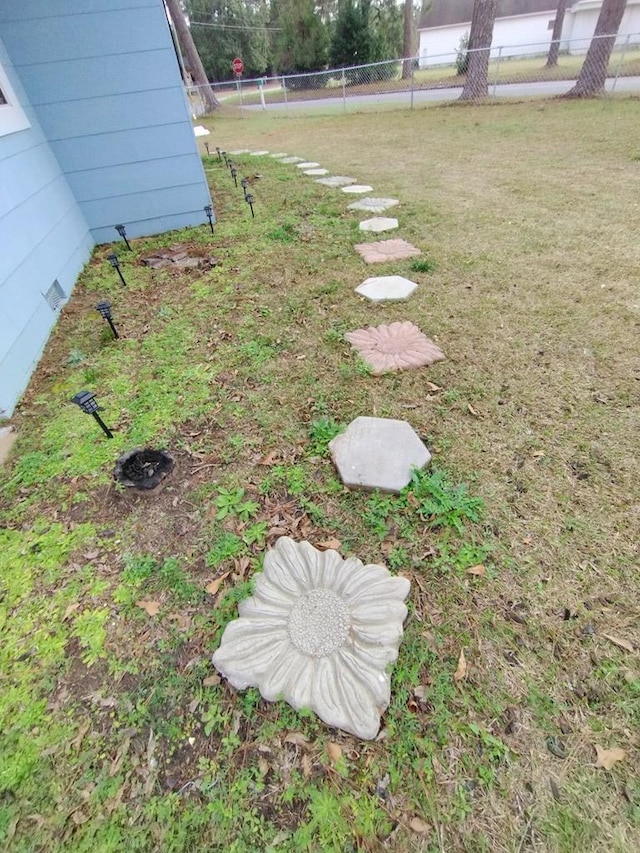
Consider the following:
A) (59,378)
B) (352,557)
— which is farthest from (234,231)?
(352,557)

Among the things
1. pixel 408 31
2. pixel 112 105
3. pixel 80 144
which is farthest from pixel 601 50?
pixel 408 31

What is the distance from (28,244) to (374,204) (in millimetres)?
3314

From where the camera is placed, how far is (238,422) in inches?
82.3

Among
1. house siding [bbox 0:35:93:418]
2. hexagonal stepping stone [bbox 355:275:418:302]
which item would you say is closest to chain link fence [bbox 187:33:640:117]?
hexagonal stepping stone [bbox 355:275:418:302]

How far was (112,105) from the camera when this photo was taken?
3811mm

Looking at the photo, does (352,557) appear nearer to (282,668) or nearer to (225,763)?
(282,668)

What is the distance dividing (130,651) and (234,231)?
410cm

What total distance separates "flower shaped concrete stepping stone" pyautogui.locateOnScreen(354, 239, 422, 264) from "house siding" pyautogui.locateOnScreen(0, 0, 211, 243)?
2.12m

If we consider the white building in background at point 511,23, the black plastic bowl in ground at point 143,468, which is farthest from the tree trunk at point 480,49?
the white building in background at point 511,23

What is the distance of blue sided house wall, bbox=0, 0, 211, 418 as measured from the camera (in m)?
2.83

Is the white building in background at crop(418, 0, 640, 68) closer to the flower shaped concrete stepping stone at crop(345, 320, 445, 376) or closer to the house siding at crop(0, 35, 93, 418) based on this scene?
the house siding at crop(0, 35, 93, 418)

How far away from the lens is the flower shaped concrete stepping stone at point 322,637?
115 cm

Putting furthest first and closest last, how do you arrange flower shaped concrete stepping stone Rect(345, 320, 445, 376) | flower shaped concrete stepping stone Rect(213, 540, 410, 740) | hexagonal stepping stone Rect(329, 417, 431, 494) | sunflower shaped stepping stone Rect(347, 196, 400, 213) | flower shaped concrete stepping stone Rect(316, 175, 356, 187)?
flower shaped concrete stepping stone Rect(316, 175, 356, 187)
sunflower shaped stepping stone Rect(347, 196, 400, 213)
flower shaped concrete stepping stone Rect(345, 320, 445, 376)
hexagonal stepping stone Rect(329, 417, 431, 494)
flower shaped concrete stepping stone Rect(213, 540, 410, 740)

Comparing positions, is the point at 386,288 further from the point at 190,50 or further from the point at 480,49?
the point at 190,50
